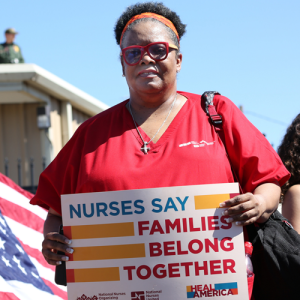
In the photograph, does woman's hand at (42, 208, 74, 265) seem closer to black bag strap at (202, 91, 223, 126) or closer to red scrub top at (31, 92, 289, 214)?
red scrub top at (31, 92, 289, 214)

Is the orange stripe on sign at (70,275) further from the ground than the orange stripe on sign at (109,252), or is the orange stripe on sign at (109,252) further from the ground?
the orange stripe on sign at (109,252)

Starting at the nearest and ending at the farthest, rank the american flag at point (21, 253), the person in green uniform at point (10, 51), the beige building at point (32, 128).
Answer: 1. the american flag at point (21, 253)
2. the beige building at point (32, 128)
3. the person in green uniform at point (10, 51)

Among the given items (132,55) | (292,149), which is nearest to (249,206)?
(132,55)

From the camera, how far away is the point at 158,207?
1995 mm

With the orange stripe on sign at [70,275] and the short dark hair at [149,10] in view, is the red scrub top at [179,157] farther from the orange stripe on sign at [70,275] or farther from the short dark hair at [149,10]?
the short dark hair at [149,10]

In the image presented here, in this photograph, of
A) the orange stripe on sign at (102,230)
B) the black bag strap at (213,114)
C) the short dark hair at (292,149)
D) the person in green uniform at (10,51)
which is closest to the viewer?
the orange stripe on sign at (102,230)

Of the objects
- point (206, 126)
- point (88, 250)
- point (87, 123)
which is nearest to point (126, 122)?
point (87, 123)

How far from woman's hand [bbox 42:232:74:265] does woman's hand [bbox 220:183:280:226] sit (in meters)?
0.70

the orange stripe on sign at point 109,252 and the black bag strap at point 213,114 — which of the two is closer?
the orange stripe on sign at point 109,252

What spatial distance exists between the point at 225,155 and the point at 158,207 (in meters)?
0.38

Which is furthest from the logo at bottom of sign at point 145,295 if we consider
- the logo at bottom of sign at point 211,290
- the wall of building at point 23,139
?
the wall of building at point 23,139

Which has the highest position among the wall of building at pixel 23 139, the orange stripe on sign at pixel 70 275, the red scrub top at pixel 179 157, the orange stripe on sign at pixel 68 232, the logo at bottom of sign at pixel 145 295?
the red scrub top at pixel 179 157

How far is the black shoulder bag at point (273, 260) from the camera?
2.08m

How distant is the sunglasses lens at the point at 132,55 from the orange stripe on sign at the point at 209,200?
74 cm
